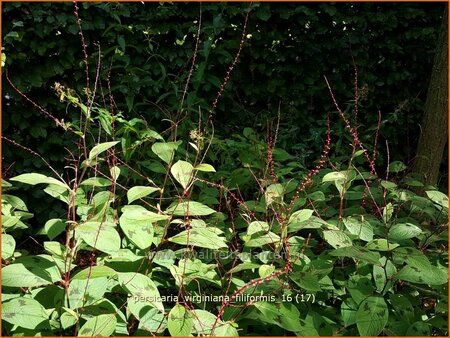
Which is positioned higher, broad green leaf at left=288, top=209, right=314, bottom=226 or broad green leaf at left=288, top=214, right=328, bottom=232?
broad green leaf at left=288, top=209, right=314, bottom=226

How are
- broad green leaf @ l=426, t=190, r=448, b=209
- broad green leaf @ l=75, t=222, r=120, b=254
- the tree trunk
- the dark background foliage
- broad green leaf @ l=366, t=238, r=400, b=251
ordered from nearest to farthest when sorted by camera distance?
broad green leaf @ l=75, t=222, r=120, b=254
broad green leaf @ l=366, t=238, r=400, b=251
broad green leaf @ l=426, t=190, r=448, b=209
the tree trunk
the dark background foliage

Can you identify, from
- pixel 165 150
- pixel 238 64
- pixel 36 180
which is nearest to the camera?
pixel 36 180

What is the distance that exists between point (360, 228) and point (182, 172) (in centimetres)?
70

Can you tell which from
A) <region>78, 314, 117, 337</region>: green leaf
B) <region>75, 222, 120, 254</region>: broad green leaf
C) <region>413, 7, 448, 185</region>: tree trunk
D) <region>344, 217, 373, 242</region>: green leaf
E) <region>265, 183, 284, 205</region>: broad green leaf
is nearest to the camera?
<region>78, 314, 117, 337</region>: green leaf

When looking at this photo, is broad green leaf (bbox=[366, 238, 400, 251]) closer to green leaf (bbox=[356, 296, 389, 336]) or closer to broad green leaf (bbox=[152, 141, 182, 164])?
green leaf (bbox=[356, 296, 389, 336])

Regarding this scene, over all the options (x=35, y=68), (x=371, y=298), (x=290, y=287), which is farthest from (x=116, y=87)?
(x=371, y=298)

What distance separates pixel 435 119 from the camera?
10.5 feet

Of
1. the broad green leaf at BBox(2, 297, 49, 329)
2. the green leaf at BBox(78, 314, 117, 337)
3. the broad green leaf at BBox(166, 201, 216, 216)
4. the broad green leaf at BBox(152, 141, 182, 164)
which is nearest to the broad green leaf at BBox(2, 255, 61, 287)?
the broad green leaf at BBox(2, 297, 49, 329)

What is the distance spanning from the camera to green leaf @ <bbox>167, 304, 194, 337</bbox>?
1.56 metres

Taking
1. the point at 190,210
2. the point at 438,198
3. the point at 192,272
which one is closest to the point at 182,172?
the point at 190,210

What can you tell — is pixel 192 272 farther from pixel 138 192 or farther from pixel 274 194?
pixel 274 194

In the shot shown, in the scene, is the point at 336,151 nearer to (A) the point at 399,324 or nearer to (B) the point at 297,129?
(B) the point at 297,129

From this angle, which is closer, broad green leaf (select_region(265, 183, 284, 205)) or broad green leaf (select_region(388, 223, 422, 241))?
broad green leaf (select_region(388, 223, 422, 241))

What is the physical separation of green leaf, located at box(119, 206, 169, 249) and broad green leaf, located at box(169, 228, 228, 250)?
90mm
